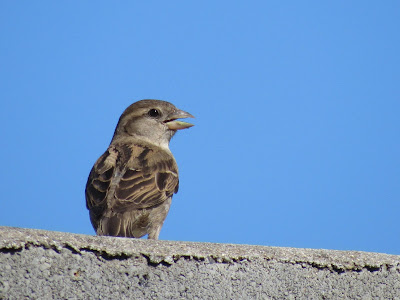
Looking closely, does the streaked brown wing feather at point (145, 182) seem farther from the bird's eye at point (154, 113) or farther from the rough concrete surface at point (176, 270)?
the rough concrete surface at point (176, 270)

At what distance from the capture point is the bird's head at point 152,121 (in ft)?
21.7

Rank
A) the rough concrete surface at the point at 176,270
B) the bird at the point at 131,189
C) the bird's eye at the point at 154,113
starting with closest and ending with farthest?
1. the rough concrete surface at the point at 176,270
2. the bird at the point at 131,189
3. the bird's eye at the point at 154,113

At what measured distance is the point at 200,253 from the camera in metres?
2.42

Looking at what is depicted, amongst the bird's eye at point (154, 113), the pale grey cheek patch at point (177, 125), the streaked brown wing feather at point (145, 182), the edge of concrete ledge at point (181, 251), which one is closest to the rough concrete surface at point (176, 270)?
the edge of concrete ledge at point (181, 251)

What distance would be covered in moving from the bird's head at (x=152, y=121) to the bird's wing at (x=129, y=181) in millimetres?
818

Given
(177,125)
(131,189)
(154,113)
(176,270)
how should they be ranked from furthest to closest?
(154,113) → (177,125) → (131,189) → (176,270)

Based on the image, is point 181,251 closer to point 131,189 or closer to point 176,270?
point 176,270

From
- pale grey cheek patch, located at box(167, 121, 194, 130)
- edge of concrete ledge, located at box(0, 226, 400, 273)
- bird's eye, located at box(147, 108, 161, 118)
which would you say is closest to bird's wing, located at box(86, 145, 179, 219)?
pale grey cheek patch, located at box(167, 121, 194, 130)

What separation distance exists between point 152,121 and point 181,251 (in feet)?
14.4

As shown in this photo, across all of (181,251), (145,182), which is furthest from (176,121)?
(181,251)

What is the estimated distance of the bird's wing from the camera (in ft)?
15.9

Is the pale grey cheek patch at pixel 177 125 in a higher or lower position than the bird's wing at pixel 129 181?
higher

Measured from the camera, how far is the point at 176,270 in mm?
2365

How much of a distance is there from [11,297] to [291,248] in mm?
1112
